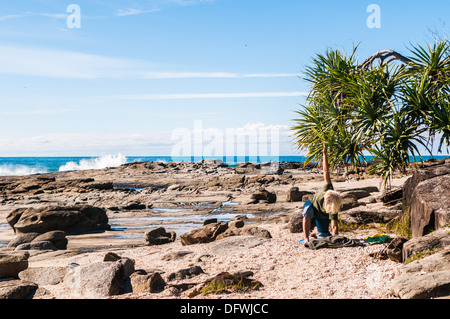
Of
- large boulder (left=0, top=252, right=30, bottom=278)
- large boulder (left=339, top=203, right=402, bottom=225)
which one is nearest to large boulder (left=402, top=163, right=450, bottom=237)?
large boulder (left=339, top=203, right=402, bottom=225)

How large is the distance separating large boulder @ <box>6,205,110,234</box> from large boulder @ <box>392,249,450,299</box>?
14566mm

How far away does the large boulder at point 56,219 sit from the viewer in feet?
58.0

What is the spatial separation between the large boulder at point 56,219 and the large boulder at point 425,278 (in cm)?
1457

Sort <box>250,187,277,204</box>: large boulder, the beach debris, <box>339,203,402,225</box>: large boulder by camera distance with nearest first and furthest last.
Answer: <box>339,203,402,225</box>: large boulder, the beach debris, <box>250,187,277,204</box>: large boulder

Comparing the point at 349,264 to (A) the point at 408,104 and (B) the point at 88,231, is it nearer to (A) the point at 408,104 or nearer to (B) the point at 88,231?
(A) the point at 408,104

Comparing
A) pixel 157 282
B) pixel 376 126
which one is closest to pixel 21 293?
pixel 157 282

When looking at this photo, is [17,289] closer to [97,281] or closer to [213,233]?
[97,281]

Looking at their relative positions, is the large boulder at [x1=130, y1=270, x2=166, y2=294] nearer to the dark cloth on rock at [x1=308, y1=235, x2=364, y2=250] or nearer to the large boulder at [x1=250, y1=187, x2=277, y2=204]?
the dark cloth on rock at [x1=308, y1=235, x2=364, y2=250]

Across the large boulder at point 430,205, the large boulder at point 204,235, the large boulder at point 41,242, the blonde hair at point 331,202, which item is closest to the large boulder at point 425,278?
the large boulder at point 430,205

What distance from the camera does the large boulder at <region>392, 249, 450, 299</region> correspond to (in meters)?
5.96

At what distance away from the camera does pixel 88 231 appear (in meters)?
18.7

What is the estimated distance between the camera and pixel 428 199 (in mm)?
9242

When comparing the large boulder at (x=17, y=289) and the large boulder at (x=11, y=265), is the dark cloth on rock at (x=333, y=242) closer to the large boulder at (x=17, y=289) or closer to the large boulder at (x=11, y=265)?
the large boulder at (x=17, y=289)

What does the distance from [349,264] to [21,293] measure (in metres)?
6.00
